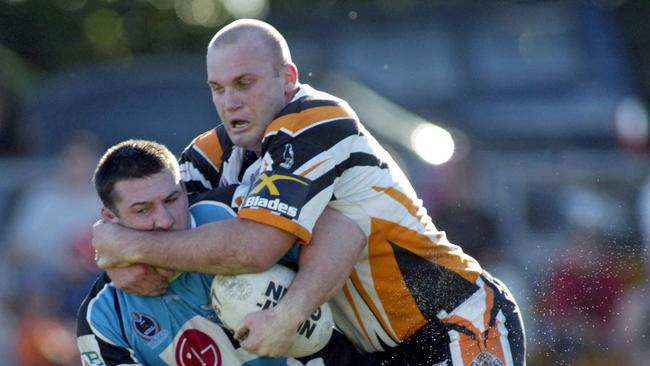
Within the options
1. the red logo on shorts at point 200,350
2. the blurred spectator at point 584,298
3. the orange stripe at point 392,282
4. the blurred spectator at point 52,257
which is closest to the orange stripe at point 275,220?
the orange stripe at point 392,282

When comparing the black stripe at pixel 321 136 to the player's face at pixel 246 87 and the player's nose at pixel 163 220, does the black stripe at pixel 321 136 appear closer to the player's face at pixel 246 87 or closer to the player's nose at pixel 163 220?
the player's face at pixel 246 87

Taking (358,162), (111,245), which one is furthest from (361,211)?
(111,245)

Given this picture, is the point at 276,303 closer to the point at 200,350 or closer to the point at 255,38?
the point at 200,350

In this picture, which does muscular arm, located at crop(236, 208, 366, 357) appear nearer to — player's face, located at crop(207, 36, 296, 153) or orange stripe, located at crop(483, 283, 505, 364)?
player's face, located at crop(207, 36, 296, 153)

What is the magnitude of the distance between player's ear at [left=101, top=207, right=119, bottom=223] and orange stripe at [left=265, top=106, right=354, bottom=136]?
2.79 feet

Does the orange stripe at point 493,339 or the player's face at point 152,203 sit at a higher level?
the player's face at point 152,203

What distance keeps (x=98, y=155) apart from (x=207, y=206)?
599 cm

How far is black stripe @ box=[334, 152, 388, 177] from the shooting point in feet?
22.4

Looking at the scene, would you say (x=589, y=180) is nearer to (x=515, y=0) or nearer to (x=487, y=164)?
(x=487, y=164)

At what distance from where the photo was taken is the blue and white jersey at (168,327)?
6875 millimetres

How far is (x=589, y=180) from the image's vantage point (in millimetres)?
12445

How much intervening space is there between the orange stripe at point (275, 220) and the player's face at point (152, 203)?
0.39 metres

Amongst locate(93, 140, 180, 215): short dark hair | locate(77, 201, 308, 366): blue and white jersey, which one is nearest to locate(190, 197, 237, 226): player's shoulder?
locate(77, 201, 308, 366): blue and white jersey

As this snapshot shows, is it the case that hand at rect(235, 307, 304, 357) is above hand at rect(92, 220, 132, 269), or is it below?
below
